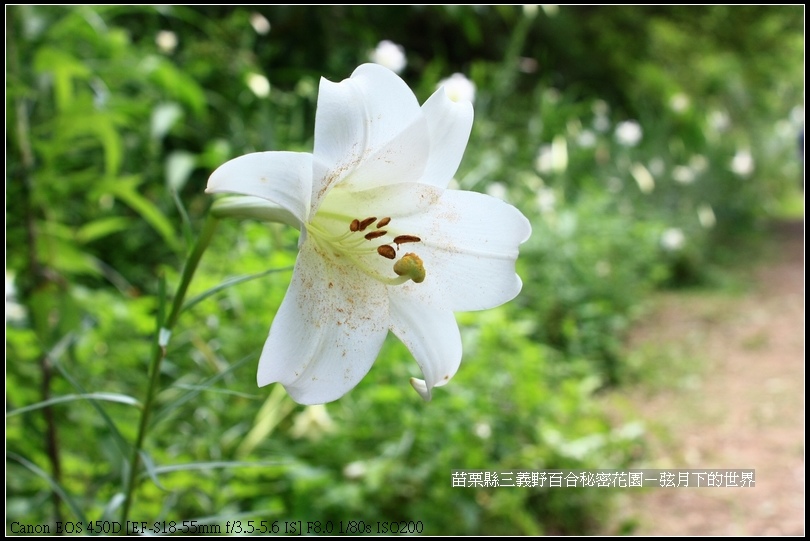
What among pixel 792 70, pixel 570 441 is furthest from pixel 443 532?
pixel 792 70

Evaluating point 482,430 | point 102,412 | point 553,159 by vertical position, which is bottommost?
point 553,159

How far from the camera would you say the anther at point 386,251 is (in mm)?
567

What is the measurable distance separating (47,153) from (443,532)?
99cm

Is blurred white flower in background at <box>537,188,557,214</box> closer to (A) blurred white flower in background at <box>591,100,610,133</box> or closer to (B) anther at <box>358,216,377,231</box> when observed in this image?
(A) blurred white flower in background at <box>591,100,610,133</box>

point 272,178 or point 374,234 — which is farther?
point 374,234

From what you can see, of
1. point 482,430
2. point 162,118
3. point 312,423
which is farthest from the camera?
point 162,118

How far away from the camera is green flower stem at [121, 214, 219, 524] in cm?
52

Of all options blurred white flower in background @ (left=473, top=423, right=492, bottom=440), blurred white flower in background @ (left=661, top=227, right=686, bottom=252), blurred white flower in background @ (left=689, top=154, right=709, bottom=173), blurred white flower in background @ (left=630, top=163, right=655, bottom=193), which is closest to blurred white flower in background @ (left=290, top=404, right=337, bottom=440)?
blurred white flower in background @ (left=473, top=423, right=492, bottom=440)

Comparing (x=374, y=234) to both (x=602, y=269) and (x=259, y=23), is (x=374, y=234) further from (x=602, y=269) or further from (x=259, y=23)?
(x=602, y=269)

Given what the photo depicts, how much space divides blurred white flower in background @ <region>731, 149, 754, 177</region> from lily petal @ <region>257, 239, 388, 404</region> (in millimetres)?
5010

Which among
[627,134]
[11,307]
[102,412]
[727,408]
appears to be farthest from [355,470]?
[627,134]

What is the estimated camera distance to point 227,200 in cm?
51

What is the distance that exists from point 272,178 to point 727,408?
8.84 feet

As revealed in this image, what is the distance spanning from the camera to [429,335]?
561mm
